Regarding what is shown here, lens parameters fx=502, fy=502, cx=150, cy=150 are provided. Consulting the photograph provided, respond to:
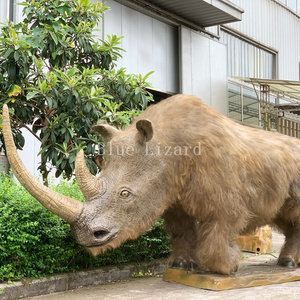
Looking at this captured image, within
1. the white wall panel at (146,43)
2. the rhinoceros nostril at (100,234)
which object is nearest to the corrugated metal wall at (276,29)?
the white wall panel at (146,43)

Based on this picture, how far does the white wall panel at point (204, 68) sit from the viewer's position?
1343 centimetres

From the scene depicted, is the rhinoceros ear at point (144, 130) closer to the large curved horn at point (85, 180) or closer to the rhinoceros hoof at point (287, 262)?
the large curved horn at point (85, 180)

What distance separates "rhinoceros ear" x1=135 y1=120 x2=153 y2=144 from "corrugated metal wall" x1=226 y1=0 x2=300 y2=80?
1150cm

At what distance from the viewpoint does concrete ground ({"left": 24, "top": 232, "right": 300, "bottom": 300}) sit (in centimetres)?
489

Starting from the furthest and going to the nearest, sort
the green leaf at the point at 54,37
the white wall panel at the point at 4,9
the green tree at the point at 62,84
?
1. the white wall panel at the point at 4,9
2. the green leaf at the point at 54,37
3. the green tree at the point at 62,84

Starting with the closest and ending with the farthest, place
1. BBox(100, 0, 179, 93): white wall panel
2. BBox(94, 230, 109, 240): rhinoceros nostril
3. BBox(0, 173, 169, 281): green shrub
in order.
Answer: BBox(94, 230, 109, 240): rhinoceros nostril < BBox(0, 173, 169, 281): green shrub < BBox(100, 0, 179, 93): white wall panel

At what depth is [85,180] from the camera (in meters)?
Answer: 4.67

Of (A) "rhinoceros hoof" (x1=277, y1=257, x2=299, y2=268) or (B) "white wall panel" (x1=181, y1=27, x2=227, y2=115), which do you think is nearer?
(A) "rhinoceros hoof" (x1=277, y1=257, x2=299, y2=268)

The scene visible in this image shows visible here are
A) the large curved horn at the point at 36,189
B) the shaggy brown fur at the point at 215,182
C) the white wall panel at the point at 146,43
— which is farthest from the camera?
the white wall panel at the point at 146,43

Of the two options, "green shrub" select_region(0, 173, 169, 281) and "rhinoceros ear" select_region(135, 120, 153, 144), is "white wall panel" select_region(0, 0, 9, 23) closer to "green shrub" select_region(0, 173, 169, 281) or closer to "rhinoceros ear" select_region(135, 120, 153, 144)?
"green shrub" select_region(0, 173, 169, 281)

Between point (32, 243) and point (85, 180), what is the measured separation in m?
0.94

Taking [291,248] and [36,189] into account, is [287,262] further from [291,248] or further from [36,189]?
[36,189]

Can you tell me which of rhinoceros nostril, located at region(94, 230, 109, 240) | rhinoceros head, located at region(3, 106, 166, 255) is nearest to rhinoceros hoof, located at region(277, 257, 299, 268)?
rhinoceros head, located at region(3, 106, 166, 255)

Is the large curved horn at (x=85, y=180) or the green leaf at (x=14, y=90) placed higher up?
the green leaf at (x=14, y=90)
